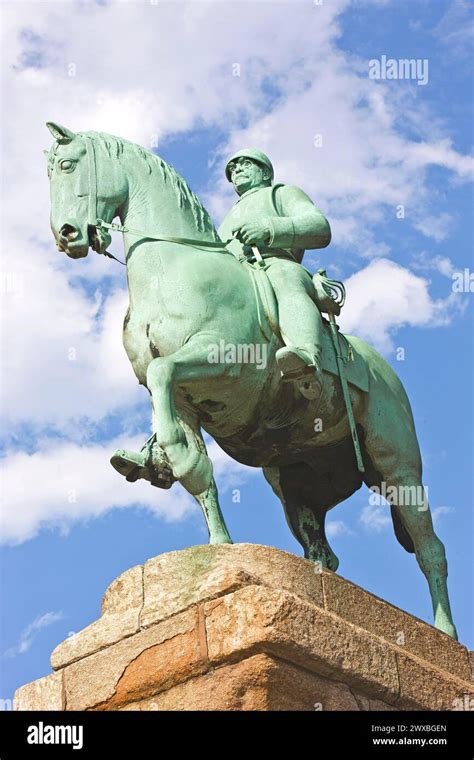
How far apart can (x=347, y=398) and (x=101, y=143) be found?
2708 millimetres

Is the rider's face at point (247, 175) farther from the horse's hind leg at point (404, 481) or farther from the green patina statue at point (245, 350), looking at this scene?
the horse's hind leg at point (404, 481)

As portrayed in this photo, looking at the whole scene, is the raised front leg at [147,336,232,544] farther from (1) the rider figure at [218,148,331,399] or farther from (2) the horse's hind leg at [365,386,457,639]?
(2) the horse's hind leg at [365,386,457,639]

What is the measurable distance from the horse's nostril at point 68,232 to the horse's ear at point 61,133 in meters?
0.75

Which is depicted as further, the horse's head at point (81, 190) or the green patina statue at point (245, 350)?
the horse's head at point (81, 190)

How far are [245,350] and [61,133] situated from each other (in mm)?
2266

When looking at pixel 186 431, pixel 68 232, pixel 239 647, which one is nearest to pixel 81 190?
pixel 68 232

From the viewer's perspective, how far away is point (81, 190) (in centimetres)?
1116

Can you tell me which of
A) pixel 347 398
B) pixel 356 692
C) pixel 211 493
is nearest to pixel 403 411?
pixel 347 398

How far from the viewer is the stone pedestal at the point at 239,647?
9.05m

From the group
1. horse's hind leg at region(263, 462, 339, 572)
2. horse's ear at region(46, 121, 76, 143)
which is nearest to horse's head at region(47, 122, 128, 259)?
horse's ear at region(46, 121, 76, 143)

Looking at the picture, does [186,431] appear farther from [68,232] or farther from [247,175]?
[247,175]

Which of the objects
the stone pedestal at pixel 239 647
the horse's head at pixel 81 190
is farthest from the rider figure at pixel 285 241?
the stone pedestal at pixel 239 647

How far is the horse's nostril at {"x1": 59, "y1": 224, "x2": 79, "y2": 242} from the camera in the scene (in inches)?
435

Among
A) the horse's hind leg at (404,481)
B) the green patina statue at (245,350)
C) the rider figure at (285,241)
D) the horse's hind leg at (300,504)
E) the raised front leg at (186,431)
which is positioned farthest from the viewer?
the horse's hind leg at (300,504)
